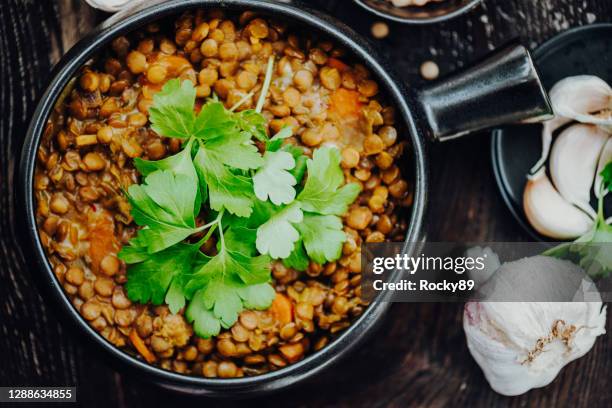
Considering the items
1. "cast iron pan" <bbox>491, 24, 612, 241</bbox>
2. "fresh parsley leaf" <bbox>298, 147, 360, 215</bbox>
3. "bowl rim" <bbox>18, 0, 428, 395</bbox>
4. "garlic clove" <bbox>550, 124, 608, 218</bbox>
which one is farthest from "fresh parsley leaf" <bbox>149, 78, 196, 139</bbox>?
"garlic clove" <bbox>550, 124, 608, 218</bbox>

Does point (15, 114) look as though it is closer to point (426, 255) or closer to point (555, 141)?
point (426, 255)

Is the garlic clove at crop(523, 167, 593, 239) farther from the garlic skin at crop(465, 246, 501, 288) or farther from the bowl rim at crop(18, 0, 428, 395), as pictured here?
the bowl rim at crop(18, 0, 428, 395)

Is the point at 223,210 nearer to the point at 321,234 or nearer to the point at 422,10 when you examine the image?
the point at 321,234

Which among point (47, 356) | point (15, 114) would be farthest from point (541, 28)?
point (47, 356)

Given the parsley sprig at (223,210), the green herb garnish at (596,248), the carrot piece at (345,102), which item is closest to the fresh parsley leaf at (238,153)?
the parsley sprig at (223,210)

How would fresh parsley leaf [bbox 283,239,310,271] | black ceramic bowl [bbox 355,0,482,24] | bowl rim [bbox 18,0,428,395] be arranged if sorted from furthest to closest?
1. black ceramic bowl [bbox 355,0,482,24]
2. fresh parsley leaf [bbox 283,239,310,271]
3. bowl rim [bbox 18,0,428,395]

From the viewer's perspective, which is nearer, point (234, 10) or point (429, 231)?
point (234, 10)

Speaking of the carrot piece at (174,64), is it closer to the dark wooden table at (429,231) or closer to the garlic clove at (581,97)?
the dark wooden table at (429,231)

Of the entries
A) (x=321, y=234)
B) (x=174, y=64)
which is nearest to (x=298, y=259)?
(x=321, y=234)

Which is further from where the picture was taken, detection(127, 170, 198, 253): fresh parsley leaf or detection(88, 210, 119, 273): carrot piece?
detection(88, 210, 119, 273): carrot piece
